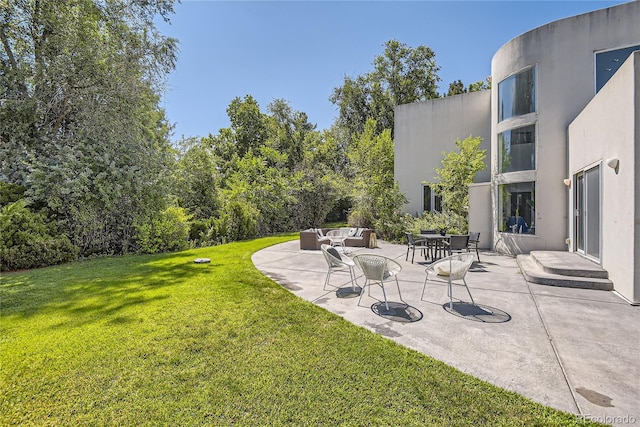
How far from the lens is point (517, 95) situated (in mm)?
10422

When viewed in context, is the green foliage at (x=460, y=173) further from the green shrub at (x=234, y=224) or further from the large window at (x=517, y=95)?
the green shrub at (x=234, y=224)

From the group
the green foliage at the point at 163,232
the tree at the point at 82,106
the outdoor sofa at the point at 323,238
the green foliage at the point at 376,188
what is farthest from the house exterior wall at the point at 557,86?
the tree at the point at 82,106

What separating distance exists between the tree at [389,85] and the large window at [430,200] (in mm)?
15607

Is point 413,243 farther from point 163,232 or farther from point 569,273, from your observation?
point 163,232

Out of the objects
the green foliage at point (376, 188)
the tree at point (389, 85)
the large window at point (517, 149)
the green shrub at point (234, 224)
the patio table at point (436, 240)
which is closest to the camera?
the patio table at point (436, 240)

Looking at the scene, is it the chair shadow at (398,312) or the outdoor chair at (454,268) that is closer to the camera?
the chair shadow at (398,312)

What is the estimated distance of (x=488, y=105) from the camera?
44.0 feet

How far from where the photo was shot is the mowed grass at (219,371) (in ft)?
7.99

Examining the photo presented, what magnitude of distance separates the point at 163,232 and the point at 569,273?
12337 millimetres

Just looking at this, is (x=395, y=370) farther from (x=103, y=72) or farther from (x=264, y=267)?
(x=103, y=72)

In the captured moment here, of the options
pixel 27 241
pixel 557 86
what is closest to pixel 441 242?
pixel 557 86

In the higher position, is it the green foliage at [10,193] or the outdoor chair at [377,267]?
the green foliage at [10,193]

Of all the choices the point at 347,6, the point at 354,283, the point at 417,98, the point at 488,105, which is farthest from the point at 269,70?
the point at 354,283

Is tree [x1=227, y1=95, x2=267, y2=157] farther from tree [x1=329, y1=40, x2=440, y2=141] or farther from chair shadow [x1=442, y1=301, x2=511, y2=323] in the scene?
chair shadow [x1=442, y1=301, x2=511, y2=323]
